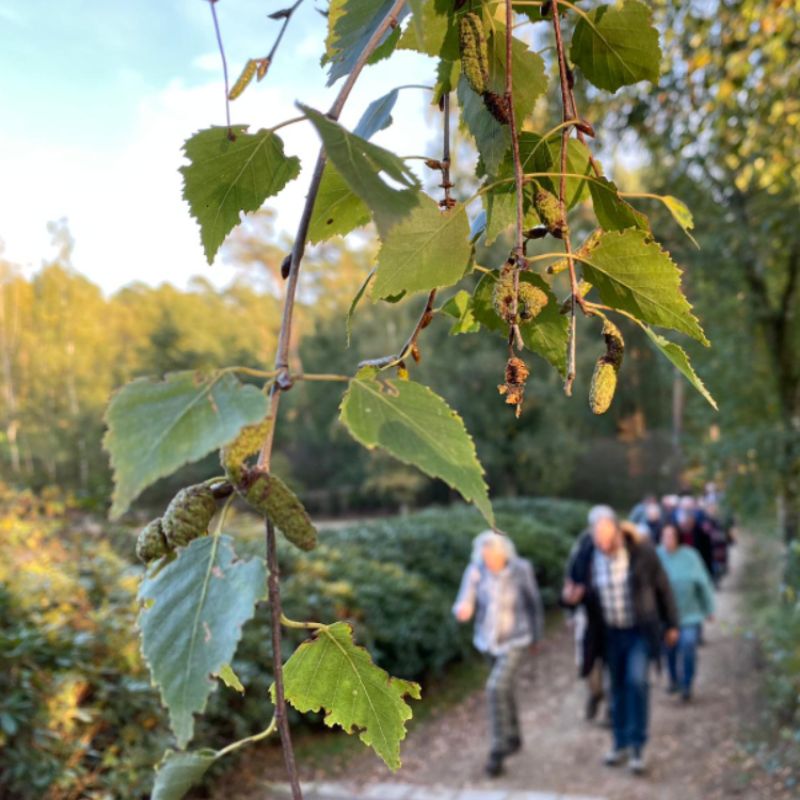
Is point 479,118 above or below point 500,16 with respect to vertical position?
below

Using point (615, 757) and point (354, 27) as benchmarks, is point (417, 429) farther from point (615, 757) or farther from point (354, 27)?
point (615, 757)

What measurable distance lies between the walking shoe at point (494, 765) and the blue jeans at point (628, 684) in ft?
2.86

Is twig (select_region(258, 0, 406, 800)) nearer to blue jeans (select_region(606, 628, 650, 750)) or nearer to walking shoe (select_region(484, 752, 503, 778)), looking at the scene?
blue jeans (select_region(606, 628, 650, 750))

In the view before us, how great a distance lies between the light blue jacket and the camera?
23.7ft

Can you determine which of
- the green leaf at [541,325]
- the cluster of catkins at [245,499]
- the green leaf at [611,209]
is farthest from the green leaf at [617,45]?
the cluster of catkins at [245,499]

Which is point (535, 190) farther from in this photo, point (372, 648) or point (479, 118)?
point (372, 648)

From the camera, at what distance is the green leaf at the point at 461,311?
0.80m

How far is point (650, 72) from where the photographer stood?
812mm

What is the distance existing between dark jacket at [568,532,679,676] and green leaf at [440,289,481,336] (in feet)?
17.6

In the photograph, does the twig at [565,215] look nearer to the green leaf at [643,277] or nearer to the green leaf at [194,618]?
the green leaf at [643,277]

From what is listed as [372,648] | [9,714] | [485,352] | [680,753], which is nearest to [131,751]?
[9,714]

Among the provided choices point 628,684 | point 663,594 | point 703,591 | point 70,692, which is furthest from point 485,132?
point 703,591

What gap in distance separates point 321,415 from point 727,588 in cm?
1541

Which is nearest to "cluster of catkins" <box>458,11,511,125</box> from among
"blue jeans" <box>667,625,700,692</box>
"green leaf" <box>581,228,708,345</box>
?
"green leaf" <box>581,228,708,345</box>
